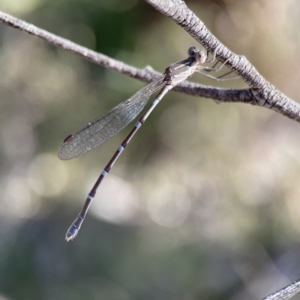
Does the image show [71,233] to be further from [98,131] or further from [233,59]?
[233,59]

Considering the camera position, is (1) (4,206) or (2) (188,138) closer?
(2) (188,138)

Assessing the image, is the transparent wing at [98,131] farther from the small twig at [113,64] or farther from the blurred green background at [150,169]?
the blurred green background at [150,169]

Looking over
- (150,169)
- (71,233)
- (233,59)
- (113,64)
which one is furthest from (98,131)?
(150,169)

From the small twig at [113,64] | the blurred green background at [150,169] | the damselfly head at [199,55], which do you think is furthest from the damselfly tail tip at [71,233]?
the blurred green background at [150,169]

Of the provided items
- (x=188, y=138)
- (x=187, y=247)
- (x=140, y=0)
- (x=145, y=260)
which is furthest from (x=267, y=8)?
(x=145, y=260)

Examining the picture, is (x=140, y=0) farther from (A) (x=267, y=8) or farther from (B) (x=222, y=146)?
(B) (x=222, y=146)

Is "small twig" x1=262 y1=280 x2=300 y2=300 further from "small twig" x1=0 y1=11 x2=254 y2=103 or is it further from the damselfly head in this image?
the damselfly head
